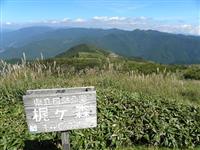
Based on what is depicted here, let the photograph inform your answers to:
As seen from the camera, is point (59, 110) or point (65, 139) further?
point (65, 139)

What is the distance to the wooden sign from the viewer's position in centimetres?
441

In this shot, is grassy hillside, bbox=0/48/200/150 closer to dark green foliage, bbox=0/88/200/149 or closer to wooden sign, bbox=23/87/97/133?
dark green foliage, bbox=0/88/200/149

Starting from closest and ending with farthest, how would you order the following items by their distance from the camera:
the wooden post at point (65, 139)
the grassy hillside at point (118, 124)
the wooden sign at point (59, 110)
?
the wooden sign at point (59, 110) < the wooden post at point (65, 139) < the grassy hillside at point (118, 124)

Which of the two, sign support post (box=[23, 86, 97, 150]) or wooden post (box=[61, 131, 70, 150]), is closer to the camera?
sign support post (box=[23, 86, 97, 150])

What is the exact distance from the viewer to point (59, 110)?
14.7 feet

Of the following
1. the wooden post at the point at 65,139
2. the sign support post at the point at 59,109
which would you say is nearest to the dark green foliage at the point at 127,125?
the wooden post at the point at 65,139

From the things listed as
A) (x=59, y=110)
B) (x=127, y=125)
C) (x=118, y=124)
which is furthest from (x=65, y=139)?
(x=127, y=125)

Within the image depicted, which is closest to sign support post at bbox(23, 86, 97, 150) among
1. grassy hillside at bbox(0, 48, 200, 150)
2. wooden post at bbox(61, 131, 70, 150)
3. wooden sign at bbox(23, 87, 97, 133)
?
wooden sign at bbox(23, 87, 97, 133)

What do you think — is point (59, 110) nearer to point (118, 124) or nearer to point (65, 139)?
point (65, 139)

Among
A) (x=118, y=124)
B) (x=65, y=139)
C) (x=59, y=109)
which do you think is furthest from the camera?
(x=118, y=124)

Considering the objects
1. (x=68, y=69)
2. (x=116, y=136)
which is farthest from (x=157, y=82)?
(x=116, y=136)

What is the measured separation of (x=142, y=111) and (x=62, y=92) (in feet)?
8.46

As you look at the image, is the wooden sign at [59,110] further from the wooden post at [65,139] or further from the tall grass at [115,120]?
the tall grass at [115,120]

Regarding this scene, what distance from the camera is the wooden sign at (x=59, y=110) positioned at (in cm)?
441
